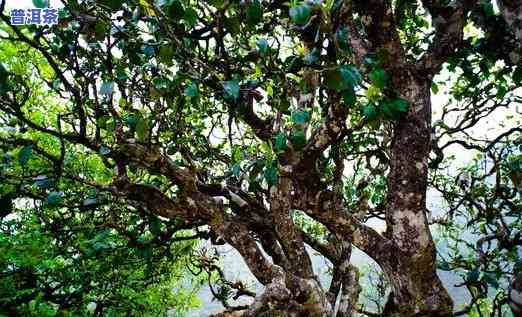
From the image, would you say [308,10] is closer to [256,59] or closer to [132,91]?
[256,59]

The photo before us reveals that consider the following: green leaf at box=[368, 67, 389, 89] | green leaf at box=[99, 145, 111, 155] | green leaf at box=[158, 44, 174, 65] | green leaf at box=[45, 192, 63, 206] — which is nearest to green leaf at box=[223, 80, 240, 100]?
green leaf at box=[158, 44, 174, 65]

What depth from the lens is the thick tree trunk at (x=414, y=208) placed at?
2.69 metres

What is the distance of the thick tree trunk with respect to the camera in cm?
269

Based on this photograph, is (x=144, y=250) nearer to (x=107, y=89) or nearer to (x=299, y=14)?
(x=107, y=89)

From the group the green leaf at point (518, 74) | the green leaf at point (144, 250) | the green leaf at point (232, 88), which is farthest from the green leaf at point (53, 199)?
the green leaf at point (518, 74)

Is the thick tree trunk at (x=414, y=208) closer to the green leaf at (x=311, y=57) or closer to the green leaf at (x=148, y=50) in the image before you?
the green leaf at (x=311, y=57)

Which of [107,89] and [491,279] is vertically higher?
[107,89]

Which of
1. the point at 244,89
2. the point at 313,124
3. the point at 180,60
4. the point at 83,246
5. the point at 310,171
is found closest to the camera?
the point at 180,60

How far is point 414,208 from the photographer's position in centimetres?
270

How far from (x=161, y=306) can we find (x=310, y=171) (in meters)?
8.49

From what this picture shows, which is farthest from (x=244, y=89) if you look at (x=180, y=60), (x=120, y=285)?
(x=120, y=285)

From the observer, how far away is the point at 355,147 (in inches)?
194

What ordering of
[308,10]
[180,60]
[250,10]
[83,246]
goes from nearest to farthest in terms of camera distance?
[308,10]
[250,10]
[180,60]
[83,246]

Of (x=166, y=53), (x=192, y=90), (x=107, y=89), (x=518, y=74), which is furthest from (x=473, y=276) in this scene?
(x=107, y=89)
